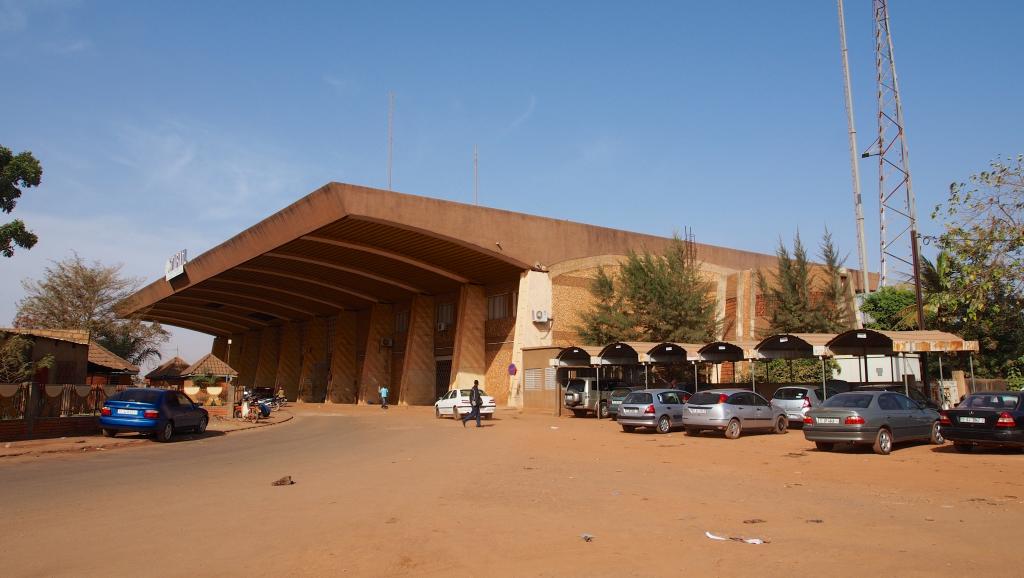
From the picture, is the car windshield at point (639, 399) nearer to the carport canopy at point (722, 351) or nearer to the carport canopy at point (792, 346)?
the carport canopy at point (792, 346)

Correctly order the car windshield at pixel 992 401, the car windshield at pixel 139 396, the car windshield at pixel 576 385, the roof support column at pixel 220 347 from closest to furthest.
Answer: the car windshield at pixel 992 401 → the car windshield at pixel 139 396 → the car windshield at pixel 576 385 → the roof support column at pixel 220 347

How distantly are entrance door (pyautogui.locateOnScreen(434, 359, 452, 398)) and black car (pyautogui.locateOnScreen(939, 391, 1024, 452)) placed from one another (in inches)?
1320

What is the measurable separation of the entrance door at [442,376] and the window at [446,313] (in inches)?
100

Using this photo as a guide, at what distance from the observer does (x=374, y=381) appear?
2074 inches

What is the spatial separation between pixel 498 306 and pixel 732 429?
23.4 meters

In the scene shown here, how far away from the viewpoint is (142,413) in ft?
67.9

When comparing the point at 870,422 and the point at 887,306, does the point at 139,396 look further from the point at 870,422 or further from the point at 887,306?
the point at 887,306

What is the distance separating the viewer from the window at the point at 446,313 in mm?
46753

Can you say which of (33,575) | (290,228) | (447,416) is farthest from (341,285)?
(33,575)

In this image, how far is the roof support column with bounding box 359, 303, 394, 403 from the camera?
5256 centimetres

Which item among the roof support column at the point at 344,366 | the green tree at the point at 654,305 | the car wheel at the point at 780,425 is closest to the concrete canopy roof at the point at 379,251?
the roof support column at the point at 344,366

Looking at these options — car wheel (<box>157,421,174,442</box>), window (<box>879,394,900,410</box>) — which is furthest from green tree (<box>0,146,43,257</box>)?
window (<box>879,394,900,410</box>)

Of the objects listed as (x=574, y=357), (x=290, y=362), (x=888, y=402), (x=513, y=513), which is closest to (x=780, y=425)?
(x=888, y=402)

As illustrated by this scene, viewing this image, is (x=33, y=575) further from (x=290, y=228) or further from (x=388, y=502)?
(x=290, y=228)
